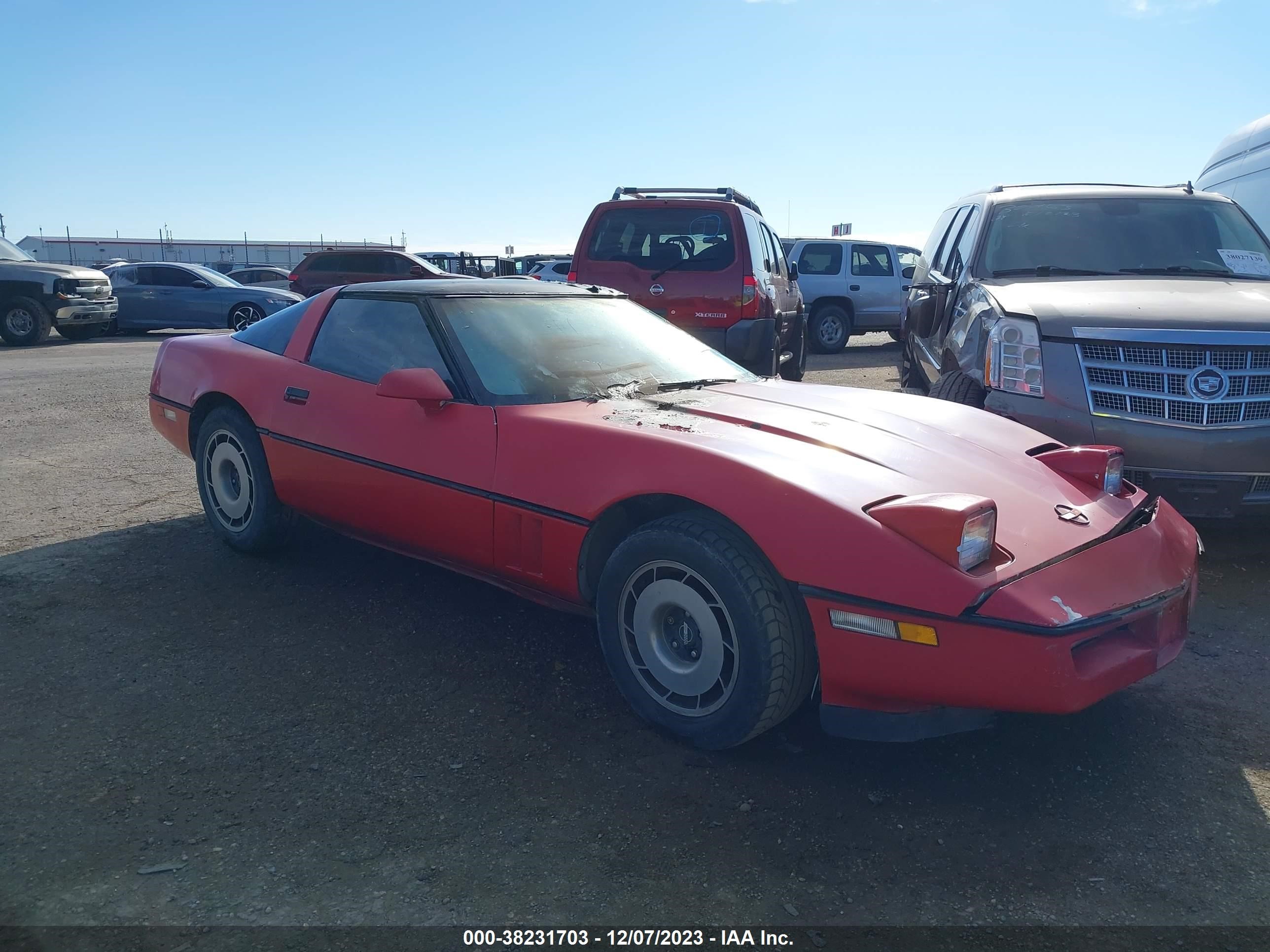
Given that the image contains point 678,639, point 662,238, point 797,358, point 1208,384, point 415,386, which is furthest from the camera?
point 797,358

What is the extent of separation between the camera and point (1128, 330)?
4.32 m

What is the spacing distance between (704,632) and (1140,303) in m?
3.17

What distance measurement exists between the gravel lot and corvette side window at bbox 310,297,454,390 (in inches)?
38.4

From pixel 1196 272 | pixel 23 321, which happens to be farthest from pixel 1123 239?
pixel 23 321

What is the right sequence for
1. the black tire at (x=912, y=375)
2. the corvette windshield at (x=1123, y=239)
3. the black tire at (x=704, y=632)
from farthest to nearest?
the black tire at (x=912, y=375) < the corvette windshield at (x=1123, y=239) < the black tire at (x=704, y=632)

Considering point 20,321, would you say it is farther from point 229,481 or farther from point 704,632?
point 704,632

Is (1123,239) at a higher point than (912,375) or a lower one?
higher

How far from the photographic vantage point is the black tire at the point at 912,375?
733cm

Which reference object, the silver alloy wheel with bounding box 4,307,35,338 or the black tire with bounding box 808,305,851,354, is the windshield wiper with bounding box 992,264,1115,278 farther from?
the silver alloy wheel with bounding box 4,307,35,338

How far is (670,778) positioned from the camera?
8.68 ft

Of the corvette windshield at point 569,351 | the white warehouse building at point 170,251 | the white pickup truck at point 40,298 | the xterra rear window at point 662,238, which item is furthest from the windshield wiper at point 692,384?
the white warehouse building at point 170,251

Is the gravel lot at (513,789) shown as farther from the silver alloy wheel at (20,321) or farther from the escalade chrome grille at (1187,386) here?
the silver alloy wheel at (20,321)

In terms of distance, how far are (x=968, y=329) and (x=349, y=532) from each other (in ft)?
11.2

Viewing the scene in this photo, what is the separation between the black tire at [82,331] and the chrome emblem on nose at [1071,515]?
16562mm
